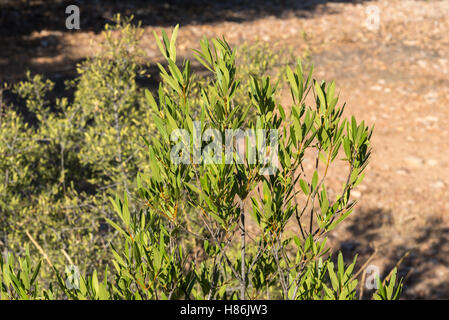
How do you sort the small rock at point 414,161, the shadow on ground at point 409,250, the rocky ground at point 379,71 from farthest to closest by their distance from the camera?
the small rock at point 414,161 < the rocky ground at point 379,71 < the shadow on ground at point 409,250

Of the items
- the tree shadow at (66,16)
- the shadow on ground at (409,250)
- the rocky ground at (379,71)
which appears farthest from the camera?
the tree shadow at (66,16)

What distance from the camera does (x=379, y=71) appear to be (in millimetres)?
11297

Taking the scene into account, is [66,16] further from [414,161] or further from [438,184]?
[438,184]

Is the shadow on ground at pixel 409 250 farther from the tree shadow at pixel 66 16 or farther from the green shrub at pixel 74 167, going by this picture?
the tree shadow at pixel 66 16

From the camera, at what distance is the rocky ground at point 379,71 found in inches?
273

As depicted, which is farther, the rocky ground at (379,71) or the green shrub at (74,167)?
the rocky ground at (379,71)

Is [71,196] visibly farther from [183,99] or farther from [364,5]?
[364,5]

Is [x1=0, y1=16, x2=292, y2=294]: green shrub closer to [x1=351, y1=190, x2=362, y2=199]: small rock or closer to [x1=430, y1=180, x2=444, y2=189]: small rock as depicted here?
[x1=351, y1=190, x2=362, y2=199]: small rock

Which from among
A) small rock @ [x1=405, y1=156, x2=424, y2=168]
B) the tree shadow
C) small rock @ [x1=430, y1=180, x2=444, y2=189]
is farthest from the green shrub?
the tree shadow

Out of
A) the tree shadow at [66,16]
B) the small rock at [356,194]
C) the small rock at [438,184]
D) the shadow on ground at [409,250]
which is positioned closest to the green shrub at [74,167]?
the shadow on ground at [409,250]

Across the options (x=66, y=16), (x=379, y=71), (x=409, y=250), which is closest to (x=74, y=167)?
(x=409, y=250)

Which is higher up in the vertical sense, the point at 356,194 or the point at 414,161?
the point at 414,161

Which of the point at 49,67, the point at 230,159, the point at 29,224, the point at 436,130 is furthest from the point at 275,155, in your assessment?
the point at 49,67

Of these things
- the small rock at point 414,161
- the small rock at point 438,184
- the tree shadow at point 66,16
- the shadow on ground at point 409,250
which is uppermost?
the tree shadow at point 66,16
